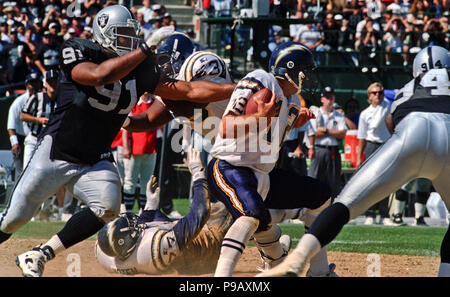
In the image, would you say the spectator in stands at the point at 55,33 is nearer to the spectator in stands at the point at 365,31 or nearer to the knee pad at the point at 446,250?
the spectator in stands at the point at 365,31

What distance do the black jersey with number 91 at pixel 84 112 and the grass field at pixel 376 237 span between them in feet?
12.5

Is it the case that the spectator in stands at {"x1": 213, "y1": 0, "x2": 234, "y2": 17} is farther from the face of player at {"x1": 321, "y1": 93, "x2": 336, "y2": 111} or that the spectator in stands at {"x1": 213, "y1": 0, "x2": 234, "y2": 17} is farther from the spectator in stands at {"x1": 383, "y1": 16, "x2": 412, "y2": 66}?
the face of player at {"x1": 321, "y1": 93, "x2": 336, "y2": 111}

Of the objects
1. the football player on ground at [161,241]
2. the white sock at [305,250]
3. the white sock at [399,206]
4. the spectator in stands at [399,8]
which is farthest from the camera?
the spectator in stands at [399,8]

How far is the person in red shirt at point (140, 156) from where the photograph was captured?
35.4ft

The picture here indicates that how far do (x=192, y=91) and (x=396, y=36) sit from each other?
11.4 m

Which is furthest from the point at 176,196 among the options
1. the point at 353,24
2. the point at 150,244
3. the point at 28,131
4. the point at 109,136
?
the point at 109,136

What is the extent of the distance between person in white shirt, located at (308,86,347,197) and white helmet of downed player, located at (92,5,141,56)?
6.24 metres

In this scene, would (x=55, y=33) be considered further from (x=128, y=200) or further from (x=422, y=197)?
(x=422, y=197)

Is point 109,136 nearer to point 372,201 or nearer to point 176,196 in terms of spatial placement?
point 372,201

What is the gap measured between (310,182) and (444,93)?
1268 mm

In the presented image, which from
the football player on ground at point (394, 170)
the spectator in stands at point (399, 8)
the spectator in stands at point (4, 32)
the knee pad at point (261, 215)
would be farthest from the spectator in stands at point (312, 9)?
the football player on ground at point (394, 170)

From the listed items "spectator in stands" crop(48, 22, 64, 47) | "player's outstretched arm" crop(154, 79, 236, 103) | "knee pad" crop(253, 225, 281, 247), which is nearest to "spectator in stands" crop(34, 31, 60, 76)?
"spectator in stands" crop(48, 22, 64, 47)

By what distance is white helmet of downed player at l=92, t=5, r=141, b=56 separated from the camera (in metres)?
5.33

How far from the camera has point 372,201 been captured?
4.82 meters
